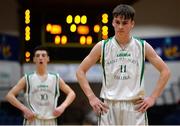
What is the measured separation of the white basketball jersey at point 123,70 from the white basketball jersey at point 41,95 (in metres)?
2.01

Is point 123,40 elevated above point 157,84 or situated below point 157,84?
above

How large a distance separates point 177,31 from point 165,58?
30.9 inches

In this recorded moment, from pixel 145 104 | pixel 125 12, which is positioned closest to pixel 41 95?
pixel 145 104

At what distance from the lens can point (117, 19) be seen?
4059 millimetres

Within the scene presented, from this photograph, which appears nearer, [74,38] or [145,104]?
[145,104]

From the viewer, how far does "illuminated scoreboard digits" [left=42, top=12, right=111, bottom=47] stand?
39.4ft

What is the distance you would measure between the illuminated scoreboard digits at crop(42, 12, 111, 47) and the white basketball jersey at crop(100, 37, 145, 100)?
7.70m

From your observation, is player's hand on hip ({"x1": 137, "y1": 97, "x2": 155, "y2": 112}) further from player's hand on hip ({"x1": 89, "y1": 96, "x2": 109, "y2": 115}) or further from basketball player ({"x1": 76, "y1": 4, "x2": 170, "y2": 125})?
player's hand on hip ({"x1": 89, "y1": 96, "x2": 109, "y2": 115})

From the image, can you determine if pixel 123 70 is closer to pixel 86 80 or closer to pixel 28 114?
pixel 86 80

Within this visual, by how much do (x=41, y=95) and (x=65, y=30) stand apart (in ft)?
20.0

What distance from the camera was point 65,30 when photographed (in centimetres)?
1207

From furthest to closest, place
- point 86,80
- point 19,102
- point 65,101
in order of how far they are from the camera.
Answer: point 65,101, point 19,102, point 86,80

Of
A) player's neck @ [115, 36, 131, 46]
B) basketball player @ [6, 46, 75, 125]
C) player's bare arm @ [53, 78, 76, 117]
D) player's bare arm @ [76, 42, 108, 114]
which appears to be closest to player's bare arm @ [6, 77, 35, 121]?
basketball player @ [6, 46, 75, 125]

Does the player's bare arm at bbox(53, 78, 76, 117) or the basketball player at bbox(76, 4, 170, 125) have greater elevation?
the basketball player at bbox(76, 4, 170, 125)
